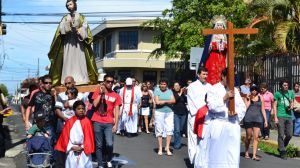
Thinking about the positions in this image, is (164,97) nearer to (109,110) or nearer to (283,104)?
(283,104)

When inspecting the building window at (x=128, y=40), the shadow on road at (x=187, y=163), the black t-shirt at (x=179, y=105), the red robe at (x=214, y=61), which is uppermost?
the building window at (x=128, y=40)

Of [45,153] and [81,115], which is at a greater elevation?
[81,115]

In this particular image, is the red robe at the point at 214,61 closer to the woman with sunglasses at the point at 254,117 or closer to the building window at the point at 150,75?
the woman with sunglasses at the point at 254,117

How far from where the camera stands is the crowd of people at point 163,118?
26.6ft

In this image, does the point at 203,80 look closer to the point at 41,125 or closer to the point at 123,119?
the point at 41,125

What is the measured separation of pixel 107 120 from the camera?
10.4m

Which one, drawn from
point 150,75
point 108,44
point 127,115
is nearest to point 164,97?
point 127,115

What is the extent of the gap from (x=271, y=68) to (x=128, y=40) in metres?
21.2

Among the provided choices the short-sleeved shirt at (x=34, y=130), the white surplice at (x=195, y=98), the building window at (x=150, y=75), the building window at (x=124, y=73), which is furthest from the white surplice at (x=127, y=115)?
the building window at (x=150, y=75)

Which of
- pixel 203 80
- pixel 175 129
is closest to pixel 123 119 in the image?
pixel 175 129

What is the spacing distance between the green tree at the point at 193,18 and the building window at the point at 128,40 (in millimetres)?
14082

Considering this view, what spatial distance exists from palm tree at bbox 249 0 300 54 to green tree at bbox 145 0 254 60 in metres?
2.74

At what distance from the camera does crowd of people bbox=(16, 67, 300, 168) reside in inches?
320

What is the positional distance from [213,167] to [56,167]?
2.71 metres
